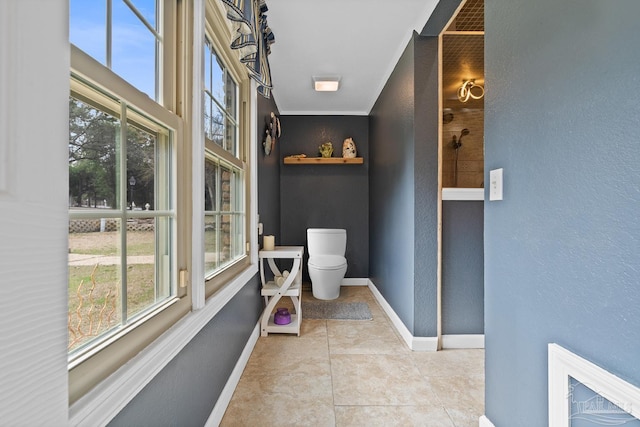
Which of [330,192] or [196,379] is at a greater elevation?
[330,192]

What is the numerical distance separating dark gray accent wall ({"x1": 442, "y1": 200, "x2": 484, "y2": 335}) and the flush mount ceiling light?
1.55 m

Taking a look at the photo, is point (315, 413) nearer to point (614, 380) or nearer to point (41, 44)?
point (614, 380)

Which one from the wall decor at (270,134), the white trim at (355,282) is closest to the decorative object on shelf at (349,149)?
the wall decor at (270,134)

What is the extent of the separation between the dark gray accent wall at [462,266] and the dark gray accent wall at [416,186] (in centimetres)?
10

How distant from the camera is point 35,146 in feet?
1.43

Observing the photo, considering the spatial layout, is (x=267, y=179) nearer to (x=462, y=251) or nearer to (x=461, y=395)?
(x=462, y=251)

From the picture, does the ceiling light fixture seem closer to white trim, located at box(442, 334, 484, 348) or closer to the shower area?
the shower area

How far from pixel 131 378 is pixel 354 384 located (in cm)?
132

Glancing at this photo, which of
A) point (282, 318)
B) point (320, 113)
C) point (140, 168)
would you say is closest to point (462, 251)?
point (282, 318)

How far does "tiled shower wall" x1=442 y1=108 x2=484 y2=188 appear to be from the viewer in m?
2.38

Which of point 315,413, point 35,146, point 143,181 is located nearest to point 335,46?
point 143,181

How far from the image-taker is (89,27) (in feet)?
2.19

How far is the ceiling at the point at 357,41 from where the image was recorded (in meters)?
1.82

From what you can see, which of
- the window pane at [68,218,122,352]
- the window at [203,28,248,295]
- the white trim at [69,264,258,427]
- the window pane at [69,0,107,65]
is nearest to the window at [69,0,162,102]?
the window pane at [69,0,107,65]
